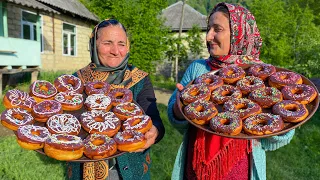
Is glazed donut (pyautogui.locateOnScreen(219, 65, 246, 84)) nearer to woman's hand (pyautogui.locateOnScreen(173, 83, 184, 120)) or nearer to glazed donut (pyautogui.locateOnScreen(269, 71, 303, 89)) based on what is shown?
glazed donut (pyautogui.locateOnScreen(269, 71, 303, 89))

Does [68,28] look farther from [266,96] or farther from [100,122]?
[266,96]

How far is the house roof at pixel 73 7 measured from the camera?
11.5 m

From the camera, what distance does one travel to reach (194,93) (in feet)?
6.11

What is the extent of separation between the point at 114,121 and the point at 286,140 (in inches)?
43.6

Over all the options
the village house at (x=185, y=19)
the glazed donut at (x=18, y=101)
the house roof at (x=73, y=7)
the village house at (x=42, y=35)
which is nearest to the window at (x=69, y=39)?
the village house at (x=42, y=35)

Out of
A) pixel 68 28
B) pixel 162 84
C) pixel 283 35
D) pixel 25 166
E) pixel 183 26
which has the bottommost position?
pixel 25 166

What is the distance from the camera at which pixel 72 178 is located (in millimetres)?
2014

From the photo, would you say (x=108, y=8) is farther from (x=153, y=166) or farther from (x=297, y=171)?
(x=297, y=171)

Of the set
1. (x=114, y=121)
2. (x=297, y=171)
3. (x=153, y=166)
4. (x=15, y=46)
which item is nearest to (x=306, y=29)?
(x=297, y=171)

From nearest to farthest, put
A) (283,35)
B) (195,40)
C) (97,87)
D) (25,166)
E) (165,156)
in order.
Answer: (97,87) < (25,166) < (165,156) < (283,35) < (195,40)

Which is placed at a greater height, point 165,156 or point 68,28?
point 68,28

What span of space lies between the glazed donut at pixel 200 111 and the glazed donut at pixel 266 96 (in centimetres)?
28

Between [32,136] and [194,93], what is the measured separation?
105cm

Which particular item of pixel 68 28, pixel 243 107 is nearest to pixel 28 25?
pixel 68 28
